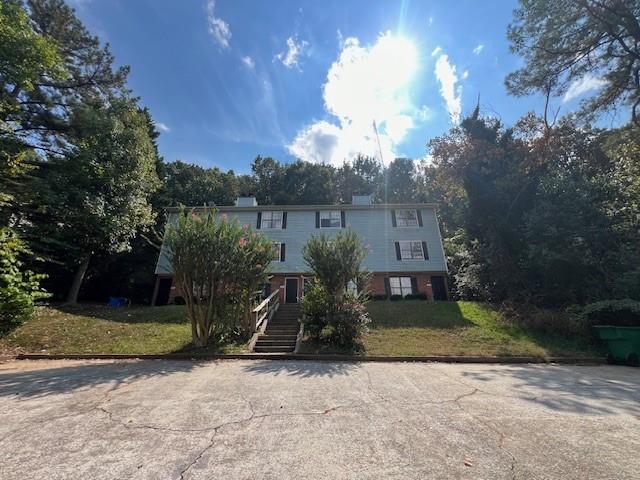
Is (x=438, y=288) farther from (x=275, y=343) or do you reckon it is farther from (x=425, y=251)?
(x=275, y=343)

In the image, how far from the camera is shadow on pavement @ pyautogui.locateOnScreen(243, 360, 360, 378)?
6262mm

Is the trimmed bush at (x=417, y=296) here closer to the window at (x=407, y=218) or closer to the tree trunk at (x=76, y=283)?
the window at (x=407, y=218)

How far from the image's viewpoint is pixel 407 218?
21.1 meters

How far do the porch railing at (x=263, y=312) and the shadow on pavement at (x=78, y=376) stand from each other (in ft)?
9.71

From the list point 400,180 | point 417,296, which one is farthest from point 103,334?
point 400,180

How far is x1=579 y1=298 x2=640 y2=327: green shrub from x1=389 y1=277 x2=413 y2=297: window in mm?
9936

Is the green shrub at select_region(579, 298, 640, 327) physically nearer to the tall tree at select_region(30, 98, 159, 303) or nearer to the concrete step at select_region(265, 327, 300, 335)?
the concrete step at select_region(265, 327, 300, 335)

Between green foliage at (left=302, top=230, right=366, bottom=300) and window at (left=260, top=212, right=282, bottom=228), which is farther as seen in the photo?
window at (left=260, top=212, right=282, bottom=228)

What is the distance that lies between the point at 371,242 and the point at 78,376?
56.1ft

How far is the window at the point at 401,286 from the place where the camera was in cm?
1922

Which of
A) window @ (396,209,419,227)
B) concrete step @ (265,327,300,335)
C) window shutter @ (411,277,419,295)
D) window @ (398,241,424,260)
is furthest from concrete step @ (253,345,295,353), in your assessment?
window @ (396,209,419,227)

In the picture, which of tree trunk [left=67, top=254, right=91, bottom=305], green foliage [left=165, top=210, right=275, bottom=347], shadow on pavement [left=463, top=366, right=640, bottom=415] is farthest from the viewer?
tree trunk [left=67, top=254, right=91, bottom=305]

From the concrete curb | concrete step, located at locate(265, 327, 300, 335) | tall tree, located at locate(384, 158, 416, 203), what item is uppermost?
tall tree, located at locate(384, 158, 416, 203)

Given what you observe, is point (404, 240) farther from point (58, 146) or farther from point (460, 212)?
point (58, 146)
